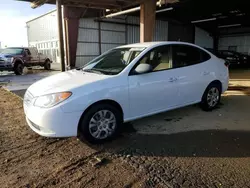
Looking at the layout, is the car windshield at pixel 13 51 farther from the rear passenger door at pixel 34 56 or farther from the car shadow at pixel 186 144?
the car shadow at pixel 186 144

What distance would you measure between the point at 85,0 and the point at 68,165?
26.8ft

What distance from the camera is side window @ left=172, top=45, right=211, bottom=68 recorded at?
4.50 m

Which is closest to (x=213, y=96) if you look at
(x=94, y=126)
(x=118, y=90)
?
(x=118, y=90)

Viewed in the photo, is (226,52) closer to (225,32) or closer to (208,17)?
(208,17)

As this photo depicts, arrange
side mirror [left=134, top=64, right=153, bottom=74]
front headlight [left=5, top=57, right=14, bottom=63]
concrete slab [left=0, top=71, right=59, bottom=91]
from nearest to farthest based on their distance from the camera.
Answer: side mirror [left=134, top=64, right=153, bottom=74], concrete slab [left=0, top=71, right=59, bottom=91], front headlight [left=5, top=57, right=14, bottom=63]

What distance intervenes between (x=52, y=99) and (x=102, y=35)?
609 inches

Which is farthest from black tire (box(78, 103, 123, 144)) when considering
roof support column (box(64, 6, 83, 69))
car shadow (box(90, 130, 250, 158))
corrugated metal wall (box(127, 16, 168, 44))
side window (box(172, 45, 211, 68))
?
corrugated metal wall (box(127, 16, 168, 44))

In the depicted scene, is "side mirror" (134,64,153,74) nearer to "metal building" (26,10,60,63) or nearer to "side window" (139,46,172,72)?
"side window" (139,46,172,72)

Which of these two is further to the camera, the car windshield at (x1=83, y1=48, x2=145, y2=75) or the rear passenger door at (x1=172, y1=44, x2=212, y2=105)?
the rear passenger door at (x1=172, y1=44, x2=212, y2=105)

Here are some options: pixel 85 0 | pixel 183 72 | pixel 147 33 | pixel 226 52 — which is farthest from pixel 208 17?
pixel 183 72

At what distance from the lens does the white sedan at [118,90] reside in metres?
3.24

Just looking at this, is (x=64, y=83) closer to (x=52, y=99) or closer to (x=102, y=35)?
(x=52, y=99)

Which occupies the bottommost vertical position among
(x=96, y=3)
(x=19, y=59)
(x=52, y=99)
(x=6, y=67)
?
(x=52, y=99)

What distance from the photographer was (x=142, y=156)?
10.4 feet
